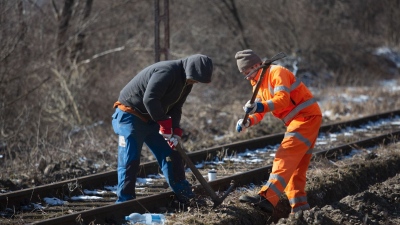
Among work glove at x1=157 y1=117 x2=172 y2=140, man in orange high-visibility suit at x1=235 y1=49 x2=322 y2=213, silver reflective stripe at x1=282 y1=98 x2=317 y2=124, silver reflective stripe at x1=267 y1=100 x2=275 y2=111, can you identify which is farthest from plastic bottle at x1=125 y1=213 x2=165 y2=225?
silver reflective stripe at x1=282 y1=98 x2=317 y2=124

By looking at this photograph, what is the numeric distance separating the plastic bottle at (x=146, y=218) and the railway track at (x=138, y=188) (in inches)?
6.0

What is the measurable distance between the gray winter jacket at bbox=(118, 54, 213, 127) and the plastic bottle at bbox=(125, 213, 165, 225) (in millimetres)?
1031

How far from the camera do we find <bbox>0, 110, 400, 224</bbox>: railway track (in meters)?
6.77

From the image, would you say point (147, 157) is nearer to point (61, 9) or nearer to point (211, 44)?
point (61, 9)

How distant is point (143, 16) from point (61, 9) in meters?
3.34

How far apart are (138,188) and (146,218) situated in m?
1.90

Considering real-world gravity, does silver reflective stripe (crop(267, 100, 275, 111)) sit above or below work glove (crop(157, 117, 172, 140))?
above

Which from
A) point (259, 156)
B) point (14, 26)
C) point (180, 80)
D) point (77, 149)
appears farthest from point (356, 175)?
point (14, 26)

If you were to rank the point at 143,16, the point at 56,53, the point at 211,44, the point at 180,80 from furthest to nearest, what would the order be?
1. the point at 211,44
2. the point at 143,16
3. the point at 56,53
4. the point at 180,80

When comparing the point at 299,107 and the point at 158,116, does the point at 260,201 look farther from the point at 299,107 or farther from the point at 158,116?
the point at 158,116

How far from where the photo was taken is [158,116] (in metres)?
6.52

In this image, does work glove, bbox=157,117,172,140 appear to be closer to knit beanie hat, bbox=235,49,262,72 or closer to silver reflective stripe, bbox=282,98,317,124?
knit beanie hat, bbox=235,49,262,72

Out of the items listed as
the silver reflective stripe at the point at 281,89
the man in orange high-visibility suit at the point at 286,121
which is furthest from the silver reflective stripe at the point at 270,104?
the silver reflective stripe at the point at 281,89

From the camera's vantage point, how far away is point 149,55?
1911 cm
